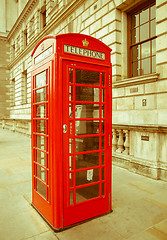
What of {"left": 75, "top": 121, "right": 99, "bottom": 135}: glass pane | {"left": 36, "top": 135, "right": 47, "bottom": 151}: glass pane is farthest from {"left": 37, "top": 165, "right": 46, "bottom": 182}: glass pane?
{"left": 75, "top": 121, "right": 99, "bottom": 135}: glass pane

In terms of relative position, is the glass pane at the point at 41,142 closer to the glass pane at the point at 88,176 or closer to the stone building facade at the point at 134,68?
the glass pane at the point at 88,176

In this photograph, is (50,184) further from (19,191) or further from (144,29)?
(144,29)

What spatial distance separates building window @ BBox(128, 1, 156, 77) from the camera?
6102 mm

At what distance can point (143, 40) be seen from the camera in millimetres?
6371

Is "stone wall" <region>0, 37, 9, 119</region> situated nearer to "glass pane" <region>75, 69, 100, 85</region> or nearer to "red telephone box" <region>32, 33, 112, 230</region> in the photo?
"red telephone box" <region>32, 33, 112, 230</region>

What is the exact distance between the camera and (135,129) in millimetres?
5273

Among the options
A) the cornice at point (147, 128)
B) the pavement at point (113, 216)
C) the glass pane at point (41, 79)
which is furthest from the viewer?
the cornice at point (147, 128)

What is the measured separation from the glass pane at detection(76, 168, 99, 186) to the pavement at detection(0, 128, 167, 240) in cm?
55

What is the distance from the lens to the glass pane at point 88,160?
2.98 metres

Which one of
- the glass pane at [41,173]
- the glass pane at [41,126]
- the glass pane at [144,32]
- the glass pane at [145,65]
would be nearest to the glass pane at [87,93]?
the glass pane at [41,126]

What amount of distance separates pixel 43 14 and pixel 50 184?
15991 mm

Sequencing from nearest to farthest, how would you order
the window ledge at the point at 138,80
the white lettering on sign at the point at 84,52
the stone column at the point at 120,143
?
1. the white lettering on sign at the point at 84,52
2. the window ledge at the point at 138,80
3. the stone column at the point at 120,143

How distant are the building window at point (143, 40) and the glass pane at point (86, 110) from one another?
3.90 m

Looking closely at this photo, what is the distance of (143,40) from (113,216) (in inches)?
220
